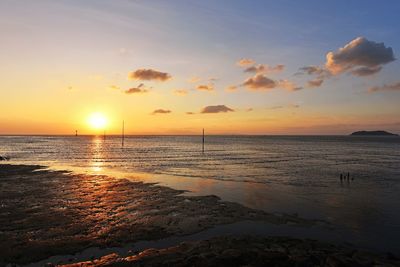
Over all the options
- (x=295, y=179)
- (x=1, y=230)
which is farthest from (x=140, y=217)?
(x=295, y=179)

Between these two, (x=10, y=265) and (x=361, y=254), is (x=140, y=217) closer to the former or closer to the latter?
(x=10, y=265)

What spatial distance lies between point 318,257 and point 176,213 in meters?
11.0

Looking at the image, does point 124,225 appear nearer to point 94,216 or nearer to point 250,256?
point 94,216

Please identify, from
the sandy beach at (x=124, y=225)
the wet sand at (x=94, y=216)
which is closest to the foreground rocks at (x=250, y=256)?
the sandy beach at (x=124, y=225)

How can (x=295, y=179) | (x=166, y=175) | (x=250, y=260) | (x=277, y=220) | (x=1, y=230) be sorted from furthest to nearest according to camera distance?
1. (x=166, y=175)
2. (x=295, y=179)
3. (x=277, y=220)
4. (x=1, y=230)
5. (x=250, y=260)

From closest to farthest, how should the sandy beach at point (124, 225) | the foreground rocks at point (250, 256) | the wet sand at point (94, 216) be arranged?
the foreground rocks at point (250, 256)
the sandy beach at point (124, 225)
the wet sand at point (94, 216)

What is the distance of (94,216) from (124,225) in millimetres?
2963

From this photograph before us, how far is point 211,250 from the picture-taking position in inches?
542

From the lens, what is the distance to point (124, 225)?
18562mm

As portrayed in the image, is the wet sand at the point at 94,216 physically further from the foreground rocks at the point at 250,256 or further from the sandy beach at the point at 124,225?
the foreground rocks at the point at 250,256

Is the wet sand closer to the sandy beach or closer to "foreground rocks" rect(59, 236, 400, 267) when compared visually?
the sandy beach

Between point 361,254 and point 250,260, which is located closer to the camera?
point 250,260

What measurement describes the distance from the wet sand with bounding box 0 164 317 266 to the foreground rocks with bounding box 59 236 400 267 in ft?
8.76

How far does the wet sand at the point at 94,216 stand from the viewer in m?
15.3
